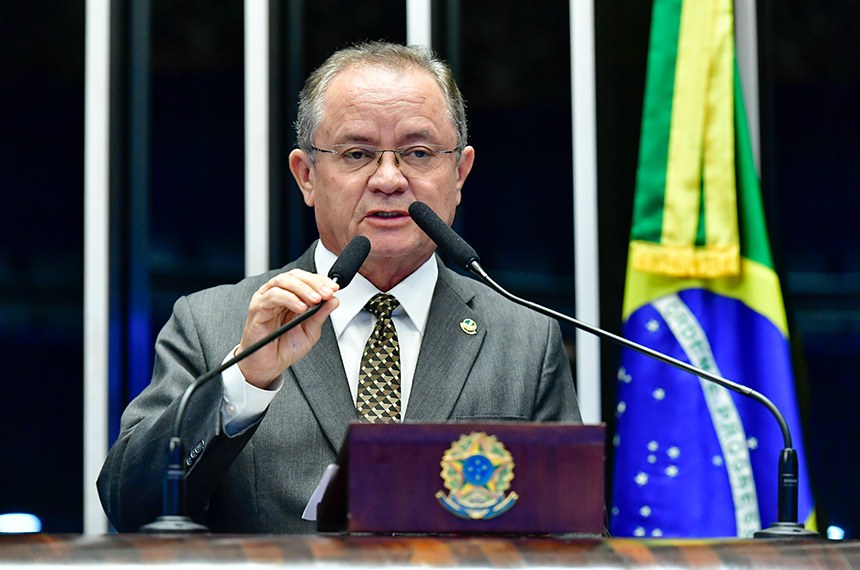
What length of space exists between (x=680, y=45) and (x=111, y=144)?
4.56 ft

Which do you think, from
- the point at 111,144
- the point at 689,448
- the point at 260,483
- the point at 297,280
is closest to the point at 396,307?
the point at 260,483

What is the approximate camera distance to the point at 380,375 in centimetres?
246

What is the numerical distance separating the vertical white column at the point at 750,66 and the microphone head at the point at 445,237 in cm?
142

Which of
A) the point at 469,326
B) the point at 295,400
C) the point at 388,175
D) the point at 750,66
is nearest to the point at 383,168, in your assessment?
Result: the point at 388,175

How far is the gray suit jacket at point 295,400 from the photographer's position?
220 centimetres

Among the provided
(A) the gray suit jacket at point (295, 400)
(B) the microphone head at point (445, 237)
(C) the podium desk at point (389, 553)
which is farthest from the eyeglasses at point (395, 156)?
(C) the podium desk at point (389, 553)

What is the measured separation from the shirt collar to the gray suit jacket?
Result: 0.02m

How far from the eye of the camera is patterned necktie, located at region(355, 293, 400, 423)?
7.95ft

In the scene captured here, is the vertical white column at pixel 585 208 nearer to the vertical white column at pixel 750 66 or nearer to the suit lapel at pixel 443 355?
the vertical white column at pixel 750 66

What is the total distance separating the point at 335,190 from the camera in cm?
256

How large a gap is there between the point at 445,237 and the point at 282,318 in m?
0.29

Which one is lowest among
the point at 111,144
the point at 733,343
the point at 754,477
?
the point at 754,477

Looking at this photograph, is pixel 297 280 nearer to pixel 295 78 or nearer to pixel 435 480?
pixel 435 480

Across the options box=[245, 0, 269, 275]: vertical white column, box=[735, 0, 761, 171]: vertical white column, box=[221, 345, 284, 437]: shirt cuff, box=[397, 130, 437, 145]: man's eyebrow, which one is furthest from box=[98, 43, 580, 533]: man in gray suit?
box=[735, 0, 761, 171]: vertical white column
